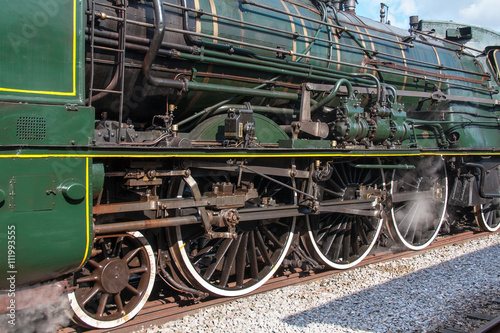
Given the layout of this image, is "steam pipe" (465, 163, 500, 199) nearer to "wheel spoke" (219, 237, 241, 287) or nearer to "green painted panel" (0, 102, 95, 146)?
"wheel spoke" (219, 237, 241, 287)

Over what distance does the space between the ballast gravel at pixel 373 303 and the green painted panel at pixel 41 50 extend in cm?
233

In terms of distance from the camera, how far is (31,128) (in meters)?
3.22

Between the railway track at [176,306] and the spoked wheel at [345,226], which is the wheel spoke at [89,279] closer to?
the railway track at [176,306]

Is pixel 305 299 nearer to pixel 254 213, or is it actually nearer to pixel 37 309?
pixel 254 213

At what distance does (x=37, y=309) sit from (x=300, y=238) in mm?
3296

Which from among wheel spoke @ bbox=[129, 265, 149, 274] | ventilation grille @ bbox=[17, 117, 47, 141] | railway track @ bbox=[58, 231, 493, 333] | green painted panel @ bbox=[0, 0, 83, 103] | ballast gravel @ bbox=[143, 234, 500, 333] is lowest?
ballast gravel @ bbox=[143, 234, 500, 333]

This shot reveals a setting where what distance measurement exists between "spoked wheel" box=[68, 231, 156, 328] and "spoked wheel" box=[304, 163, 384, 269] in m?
2.54

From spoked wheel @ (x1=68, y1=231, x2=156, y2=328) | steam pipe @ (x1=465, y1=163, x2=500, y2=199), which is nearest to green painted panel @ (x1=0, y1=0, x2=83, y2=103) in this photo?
spoked wheel @ (x1=68, y1=231, x2=156, y2=328)

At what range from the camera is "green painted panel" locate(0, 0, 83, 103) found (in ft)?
10.4

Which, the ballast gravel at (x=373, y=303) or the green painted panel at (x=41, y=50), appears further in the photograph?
the ballast gravel at (x=373, y=303)

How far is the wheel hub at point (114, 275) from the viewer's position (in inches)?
160

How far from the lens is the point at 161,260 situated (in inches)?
186

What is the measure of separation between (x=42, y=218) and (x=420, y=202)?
6.09 metres
